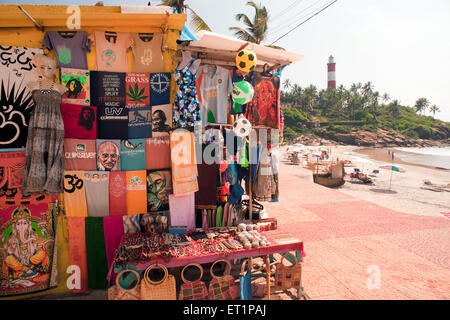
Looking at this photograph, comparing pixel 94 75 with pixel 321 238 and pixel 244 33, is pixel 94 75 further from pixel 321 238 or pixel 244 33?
pixel 244 33

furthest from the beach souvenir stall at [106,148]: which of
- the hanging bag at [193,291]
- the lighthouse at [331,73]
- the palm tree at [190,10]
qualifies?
the lighthouse at [331,73]

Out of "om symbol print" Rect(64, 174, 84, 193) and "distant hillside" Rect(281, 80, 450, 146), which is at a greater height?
"distant hillside" Rect(281, 80, 450, 146)

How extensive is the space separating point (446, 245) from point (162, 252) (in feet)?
25.5

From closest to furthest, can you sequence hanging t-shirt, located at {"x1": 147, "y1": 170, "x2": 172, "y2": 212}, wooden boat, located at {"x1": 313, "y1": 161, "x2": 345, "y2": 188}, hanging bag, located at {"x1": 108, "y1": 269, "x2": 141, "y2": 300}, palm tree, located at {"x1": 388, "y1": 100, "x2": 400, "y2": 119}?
1. hanging bag, located at {"x1": 108, "y1": 269, "x2": 141, "y2": 300}
2. hanging t-shirt, located at {"x1": 147, "y1": 170, "x2": 172, "y2": 212}
3. wooden boat, located at {"x1": 313, "y1": 161, "x2": 345, "y2": 188}
4. palm tree, located at {"x1": 388, "y1": 100, "x2": 400, "y2": 119}

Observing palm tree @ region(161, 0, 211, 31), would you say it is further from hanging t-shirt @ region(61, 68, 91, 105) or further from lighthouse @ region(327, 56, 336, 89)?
lighthouse @ region(327, 56, 336, 89)

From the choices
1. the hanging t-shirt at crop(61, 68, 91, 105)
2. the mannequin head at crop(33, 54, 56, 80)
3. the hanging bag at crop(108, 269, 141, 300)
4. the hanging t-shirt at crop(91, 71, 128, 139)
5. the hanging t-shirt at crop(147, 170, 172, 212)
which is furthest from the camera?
the hanging t-shirt at crop(147, 170, 172, 212)

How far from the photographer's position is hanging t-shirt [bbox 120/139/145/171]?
481 cm

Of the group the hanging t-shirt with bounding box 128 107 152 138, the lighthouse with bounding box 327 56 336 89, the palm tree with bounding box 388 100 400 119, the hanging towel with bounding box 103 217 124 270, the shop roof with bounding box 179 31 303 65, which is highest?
the lighthouse with bounding box 327 56 336 89

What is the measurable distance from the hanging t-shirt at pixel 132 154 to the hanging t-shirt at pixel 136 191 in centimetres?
12

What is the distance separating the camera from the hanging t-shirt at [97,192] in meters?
4.72

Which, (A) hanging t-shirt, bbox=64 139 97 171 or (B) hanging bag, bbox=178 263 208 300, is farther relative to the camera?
(A) hanging t-shirt, bbox=64 139 97 171

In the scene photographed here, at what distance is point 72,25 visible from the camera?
14.6 feet

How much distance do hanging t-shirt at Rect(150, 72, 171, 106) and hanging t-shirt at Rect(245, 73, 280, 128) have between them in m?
1.78

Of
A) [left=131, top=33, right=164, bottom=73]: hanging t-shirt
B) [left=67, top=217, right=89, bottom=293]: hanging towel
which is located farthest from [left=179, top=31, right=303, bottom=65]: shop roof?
[left=67, top=217, right=89, bottom=293]: hanging towel
